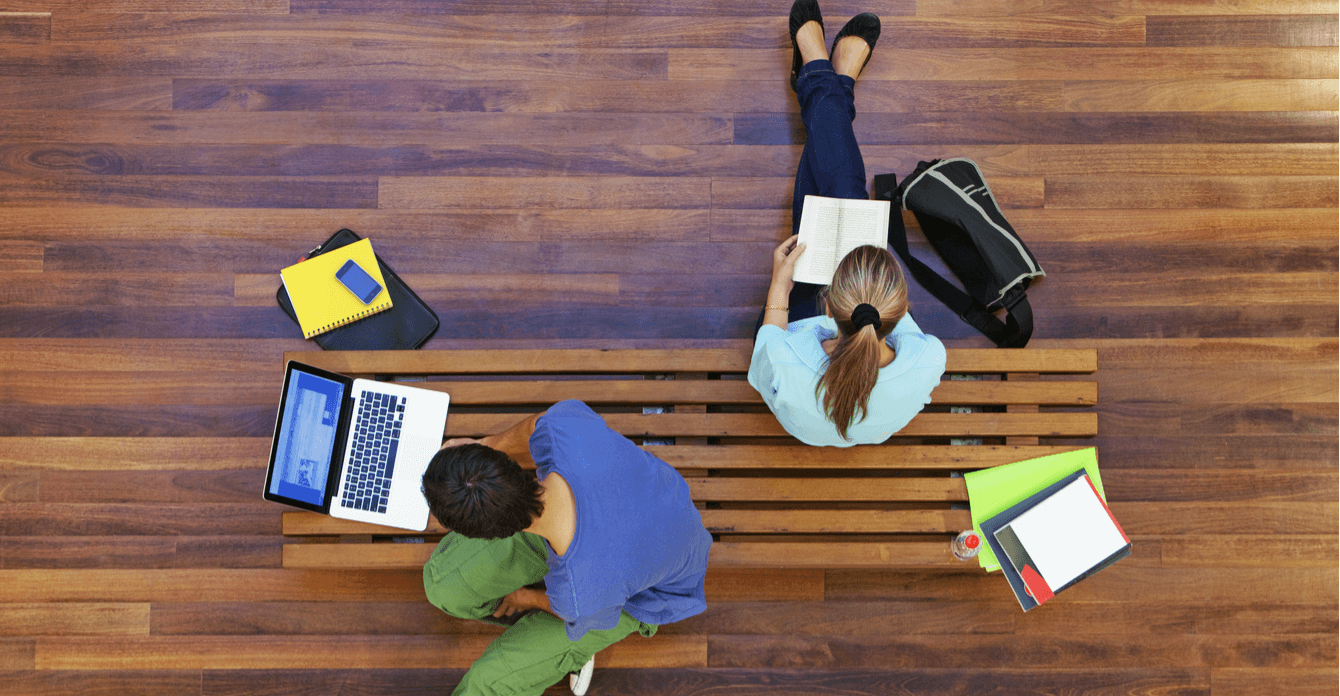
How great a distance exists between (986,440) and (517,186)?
67.5 inches

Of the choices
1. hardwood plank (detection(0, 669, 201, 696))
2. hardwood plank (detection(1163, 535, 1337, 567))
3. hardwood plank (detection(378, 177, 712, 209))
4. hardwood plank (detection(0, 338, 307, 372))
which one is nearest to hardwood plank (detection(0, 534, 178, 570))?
hardwood plank (detection(0, 669, 201, 696))

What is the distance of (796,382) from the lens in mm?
1727

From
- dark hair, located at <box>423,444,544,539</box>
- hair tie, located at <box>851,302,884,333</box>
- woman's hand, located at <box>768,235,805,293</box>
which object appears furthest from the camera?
woman's hand, located at <box>768,235,805,293</box>

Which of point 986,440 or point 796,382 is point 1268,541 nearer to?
point 986,440

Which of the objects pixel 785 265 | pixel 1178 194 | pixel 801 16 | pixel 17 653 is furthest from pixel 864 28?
pixel 17 653

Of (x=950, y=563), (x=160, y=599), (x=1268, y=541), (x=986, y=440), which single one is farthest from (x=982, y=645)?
(x=160, y=599)

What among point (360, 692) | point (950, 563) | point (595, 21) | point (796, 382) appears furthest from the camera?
point (595, 21)

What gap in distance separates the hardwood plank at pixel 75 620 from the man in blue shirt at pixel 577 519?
122 cm

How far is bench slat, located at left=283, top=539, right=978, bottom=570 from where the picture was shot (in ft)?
6.63

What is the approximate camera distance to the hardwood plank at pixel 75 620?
2273 mm

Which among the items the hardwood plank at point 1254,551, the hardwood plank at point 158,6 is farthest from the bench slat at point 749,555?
the hardwood plank at point 158,6

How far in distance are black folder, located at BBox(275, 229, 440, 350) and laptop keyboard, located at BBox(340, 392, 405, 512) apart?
1.00 feet

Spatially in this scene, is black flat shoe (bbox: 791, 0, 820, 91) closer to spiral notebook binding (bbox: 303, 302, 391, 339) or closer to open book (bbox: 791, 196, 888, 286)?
open book (bbox: 791, 196, 888, 286)

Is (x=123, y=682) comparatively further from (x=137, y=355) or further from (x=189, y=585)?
(x=137, y=355)
